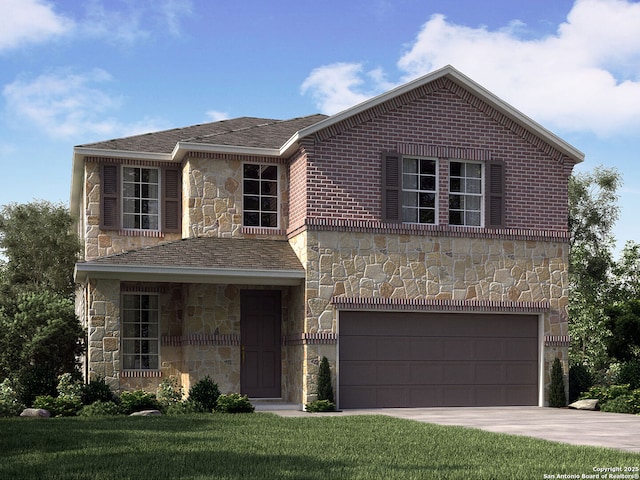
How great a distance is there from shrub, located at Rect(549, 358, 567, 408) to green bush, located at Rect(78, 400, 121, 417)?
10045mm

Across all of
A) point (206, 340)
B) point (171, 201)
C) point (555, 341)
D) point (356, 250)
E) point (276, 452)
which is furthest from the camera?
point (171, 201)

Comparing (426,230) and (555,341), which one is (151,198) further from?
(555,341)

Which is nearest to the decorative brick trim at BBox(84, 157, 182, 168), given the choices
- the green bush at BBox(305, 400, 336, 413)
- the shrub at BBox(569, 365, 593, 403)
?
the green bush at BBox(305, 400, 336, 413)

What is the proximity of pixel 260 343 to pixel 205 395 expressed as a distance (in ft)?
10.2

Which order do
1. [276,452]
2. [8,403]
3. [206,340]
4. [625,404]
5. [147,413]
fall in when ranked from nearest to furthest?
[276,452] < [147,413] < [8,403] < [625,404] < [206,340]

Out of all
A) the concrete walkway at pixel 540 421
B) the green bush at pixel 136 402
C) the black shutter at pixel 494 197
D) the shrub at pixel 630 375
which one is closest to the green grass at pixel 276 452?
the concrete walkway at pixel 540 421

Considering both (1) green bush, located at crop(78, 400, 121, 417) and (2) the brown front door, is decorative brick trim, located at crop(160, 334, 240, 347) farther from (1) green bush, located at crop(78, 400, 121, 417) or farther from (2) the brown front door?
(1) green bush, located at crop(78, 400, 121, 417)

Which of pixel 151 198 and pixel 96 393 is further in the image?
pixel 151 198

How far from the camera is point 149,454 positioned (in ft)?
36.8

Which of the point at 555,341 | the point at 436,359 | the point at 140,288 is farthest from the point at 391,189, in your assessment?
the point at 140,288

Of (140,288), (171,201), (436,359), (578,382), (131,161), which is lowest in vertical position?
(578,382)

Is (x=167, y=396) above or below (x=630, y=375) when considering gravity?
below

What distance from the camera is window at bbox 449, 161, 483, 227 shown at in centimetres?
2069

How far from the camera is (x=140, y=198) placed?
21.8m
